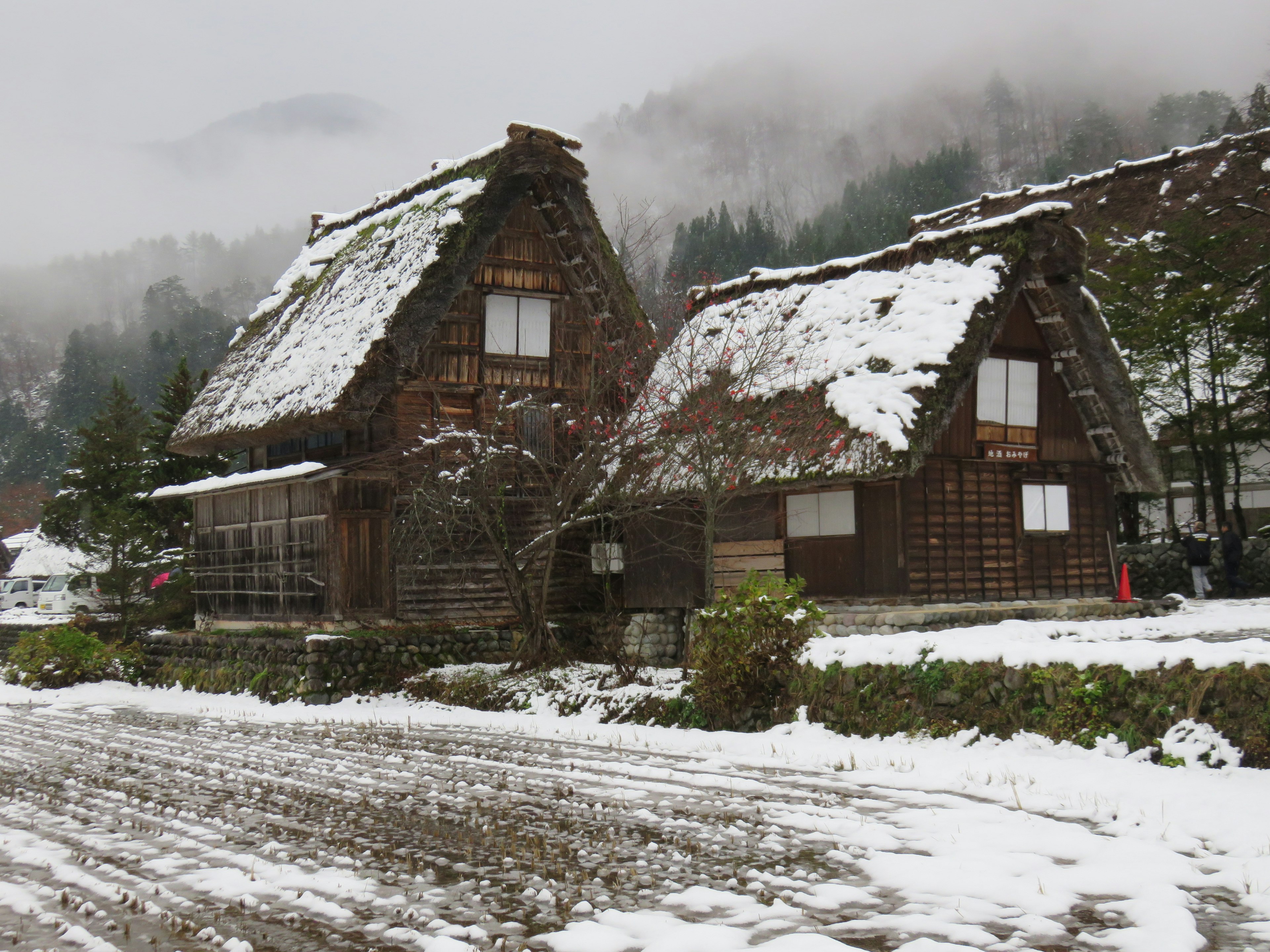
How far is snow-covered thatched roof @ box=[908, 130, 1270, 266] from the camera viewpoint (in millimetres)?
30828

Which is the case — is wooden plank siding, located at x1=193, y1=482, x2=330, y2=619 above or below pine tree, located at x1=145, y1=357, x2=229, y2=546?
below

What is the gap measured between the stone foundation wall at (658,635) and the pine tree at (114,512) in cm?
1247

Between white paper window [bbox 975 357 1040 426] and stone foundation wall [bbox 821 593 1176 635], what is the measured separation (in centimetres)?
324

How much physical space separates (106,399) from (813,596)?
24076 millimetres

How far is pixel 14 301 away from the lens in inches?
6629

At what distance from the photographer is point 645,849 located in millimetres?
6055

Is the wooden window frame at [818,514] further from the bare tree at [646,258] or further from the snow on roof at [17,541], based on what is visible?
the snow on roof at [17,541]

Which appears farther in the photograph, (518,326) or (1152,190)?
(1152,190)

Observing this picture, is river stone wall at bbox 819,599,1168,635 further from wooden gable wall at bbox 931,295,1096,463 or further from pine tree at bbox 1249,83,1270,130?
pine tree at bbox 1249,83,1270,130

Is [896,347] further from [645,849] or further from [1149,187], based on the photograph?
[1149,187]

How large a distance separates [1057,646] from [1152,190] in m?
32.4

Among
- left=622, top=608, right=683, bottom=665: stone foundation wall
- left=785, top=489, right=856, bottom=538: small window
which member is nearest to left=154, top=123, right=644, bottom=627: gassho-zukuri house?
left=622, top=608, right=683, bottom=665: stone foundation wall

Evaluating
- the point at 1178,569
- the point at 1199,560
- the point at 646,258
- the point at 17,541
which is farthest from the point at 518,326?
the point at 17,541

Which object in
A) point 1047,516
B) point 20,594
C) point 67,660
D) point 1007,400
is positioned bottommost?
point 67,660
